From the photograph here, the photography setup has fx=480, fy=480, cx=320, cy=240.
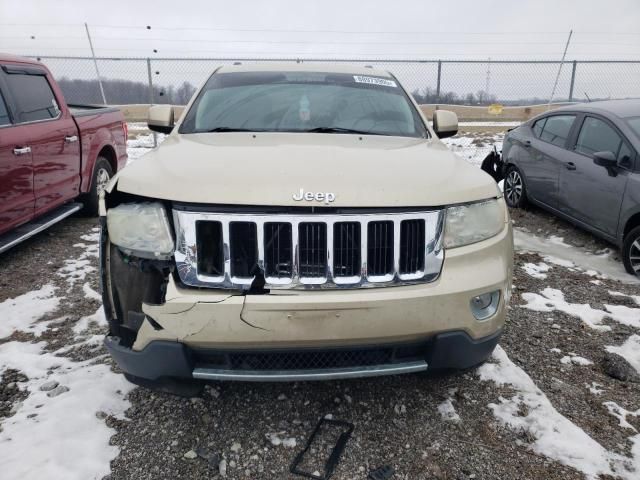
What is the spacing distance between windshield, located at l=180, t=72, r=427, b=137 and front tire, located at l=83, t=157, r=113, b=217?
2.95 m

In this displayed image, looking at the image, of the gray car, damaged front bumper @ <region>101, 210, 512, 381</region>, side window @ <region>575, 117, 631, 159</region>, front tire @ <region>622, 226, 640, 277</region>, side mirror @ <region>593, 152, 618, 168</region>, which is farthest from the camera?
side window @ <region>575, 117, 631, 159</region>

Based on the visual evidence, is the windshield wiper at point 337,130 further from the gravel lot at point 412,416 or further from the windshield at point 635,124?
the windshield at point 635,124

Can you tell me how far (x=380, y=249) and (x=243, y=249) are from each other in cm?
57

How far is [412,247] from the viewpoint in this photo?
80.1 inches

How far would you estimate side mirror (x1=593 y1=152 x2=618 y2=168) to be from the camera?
4645 millimetres

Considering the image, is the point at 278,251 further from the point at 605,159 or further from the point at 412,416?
the point at 605,159

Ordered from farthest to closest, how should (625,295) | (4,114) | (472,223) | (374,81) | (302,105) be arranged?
(4,114), (625,295), (374,81), (302,105), (472,223)

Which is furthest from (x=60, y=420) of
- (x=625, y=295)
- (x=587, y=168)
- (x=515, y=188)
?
(x=515, y=188)

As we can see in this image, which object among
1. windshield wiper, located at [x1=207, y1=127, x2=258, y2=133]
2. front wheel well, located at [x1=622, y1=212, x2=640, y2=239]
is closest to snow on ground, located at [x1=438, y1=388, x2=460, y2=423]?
windshield wiper, located at [x1=207, y1=127, x2=258, y2=133]

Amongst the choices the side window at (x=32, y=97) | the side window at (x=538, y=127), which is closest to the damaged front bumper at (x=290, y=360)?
the side window at (x=32, y=97)

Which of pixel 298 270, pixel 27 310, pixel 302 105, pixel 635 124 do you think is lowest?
pixel 27 310

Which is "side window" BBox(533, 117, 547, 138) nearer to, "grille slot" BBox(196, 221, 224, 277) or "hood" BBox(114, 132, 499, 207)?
"hood" BBox(114, 132, 499, 207)

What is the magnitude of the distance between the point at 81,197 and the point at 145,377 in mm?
4663

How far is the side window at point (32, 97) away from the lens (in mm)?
4660
